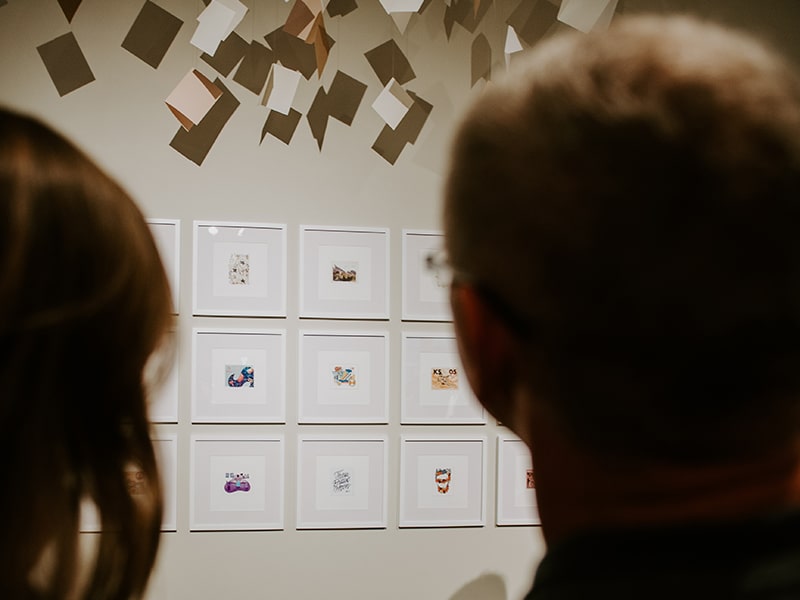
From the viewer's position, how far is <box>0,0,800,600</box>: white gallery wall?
6.97 ft

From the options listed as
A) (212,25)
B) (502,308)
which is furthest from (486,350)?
(212,25)

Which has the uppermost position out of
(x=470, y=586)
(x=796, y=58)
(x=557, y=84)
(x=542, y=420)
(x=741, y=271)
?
(x=796, y=58)

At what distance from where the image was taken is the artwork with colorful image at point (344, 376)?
2199 millimetres

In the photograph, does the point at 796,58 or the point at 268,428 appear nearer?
the point at 268,428

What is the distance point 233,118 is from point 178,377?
812mm

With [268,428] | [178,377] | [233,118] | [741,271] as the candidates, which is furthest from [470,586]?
[741,271]

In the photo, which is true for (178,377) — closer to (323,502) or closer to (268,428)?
(268,428)

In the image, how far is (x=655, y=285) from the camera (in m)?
0.45

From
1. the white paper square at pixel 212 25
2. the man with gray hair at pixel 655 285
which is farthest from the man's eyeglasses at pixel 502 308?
the white paper square at pixel 212 25

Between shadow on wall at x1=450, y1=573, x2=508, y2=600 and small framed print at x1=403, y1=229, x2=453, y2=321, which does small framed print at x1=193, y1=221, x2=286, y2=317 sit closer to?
small framed print at x1=403, y1=229, x2=453, y2=321

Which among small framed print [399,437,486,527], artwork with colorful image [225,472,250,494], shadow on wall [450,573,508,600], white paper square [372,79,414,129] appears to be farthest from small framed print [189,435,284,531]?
white paper square [372,79,414,129]

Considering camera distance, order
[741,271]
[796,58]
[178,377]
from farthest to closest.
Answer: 1. [796,58]
2. [178,377]
3. [741,271]

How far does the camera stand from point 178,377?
2.13m

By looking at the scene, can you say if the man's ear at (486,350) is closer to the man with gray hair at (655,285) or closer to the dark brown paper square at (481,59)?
the man with gray hair at (655,285)
